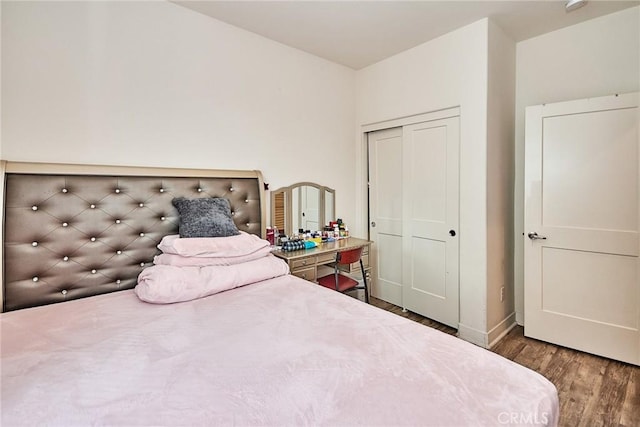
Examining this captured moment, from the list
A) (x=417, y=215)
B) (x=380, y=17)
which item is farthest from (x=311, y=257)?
(x=380, y=17)

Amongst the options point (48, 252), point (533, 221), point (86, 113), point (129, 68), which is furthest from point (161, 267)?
point (533, 221)

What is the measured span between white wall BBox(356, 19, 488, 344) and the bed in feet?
4.95

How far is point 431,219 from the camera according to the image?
2.90m

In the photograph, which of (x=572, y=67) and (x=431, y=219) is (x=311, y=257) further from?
(x=572, y=67)

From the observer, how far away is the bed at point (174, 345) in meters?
0.82

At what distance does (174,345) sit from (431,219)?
2393mm

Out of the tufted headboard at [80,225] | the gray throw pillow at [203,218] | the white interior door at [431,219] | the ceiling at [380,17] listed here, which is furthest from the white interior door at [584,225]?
the tufted headboard at [80,225]

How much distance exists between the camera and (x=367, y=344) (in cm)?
114

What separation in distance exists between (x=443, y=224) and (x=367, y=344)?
1947mm

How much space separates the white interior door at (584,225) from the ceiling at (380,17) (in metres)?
0.71

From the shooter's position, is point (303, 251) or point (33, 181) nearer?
point (33, 181)

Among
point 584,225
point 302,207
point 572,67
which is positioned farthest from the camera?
point 302,207

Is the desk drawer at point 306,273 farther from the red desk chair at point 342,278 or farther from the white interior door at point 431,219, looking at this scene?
the white interior door at point 431,219

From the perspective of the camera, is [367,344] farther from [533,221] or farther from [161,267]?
[533,221]
